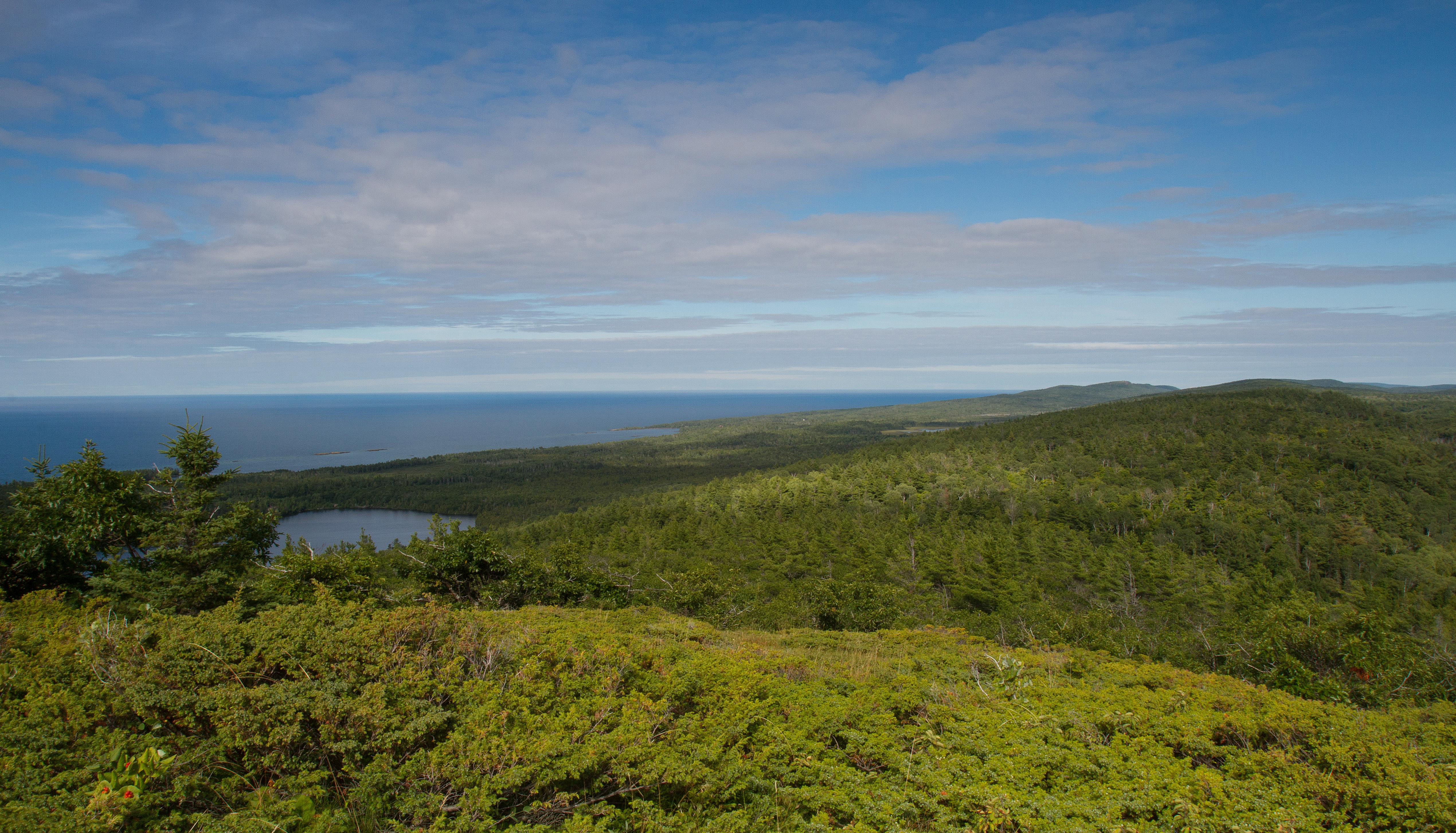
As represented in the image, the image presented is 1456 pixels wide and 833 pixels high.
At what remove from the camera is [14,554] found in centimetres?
1669

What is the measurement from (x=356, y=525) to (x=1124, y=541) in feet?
395

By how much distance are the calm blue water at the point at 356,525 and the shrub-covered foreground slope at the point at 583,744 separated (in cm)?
9430

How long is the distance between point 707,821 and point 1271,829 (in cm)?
695

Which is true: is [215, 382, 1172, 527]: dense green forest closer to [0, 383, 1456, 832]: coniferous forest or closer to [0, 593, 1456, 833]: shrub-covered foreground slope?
[0, 383, 1456, 832]: coniferous forest

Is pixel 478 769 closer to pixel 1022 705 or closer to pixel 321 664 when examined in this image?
pixel 321 664

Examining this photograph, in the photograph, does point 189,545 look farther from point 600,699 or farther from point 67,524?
point 600,699

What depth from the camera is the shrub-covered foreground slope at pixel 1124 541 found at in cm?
3056

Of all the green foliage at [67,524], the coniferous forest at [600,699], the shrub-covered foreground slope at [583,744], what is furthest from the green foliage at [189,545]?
the shrub-covered foreground slope at [583,744]

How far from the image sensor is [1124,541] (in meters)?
70.6

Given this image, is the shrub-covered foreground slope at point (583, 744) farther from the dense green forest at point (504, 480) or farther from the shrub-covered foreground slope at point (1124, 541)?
the dense green forest at point (504, 480)

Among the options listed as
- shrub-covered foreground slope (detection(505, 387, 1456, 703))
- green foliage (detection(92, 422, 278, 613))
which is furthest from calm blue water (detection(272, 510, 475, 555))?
green foliage (detection(92, 422, 278, 613))

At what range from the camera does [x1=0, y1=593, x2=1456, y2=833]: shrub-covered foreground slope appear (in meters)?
7.02

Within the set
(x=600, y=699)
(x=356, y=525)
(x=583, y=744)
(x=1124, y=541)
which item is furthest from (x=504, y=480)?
(x=583, y=744)

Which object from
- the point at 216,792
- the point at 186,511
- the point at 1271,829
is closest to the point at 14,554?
the point at 186,511
